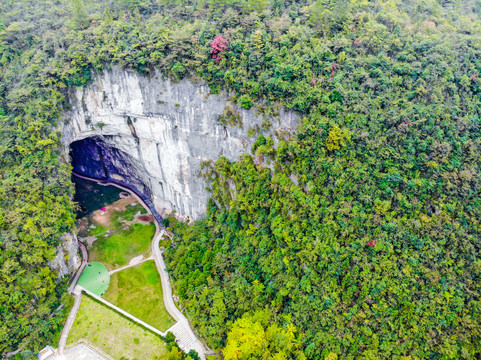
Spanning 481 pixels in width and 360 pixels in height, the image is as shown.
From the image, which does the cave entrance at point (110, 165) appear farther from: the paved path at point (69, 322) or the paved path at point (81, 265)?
the paved path at point (69, 322)

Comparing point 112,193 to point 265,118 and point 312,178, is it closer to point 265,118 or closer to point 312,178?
point 265,118

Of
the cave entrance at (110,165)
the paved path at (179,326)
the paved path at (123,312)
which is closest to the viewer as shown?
the paved path at (179,326)

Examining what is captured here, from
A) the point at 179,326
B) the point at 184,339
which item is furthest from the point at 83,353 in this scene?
the point at 184,339

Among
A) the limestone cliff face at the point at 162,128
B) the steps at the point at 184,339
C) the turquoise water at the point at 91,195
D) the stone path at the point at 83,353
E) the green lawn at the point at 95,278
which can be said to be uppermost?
the limestone cliff face at the point at 162,128

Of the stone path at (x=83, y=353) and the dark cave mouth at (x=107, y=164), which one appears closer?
the stone path at (x=83, y=353)

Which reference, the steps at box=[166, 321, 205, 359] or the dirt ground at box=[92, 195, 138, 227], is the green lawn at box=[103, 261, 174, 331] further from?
the dirt ground at box=[92, 195, 138, 227]

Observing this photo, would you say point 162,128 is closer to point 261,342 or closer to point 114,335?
point 114,335

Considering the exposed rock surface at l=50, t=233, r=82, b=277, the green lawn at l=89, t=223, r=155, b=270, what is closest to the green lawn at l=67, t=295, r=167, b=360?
the exposed rock surface at l=50, t=233, r=82, b=277

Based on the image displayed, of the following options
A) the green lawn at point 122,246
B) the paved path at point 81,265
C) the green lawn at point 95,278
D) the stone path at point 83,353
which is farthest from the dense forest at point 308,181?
the green lawn at point 122,246
